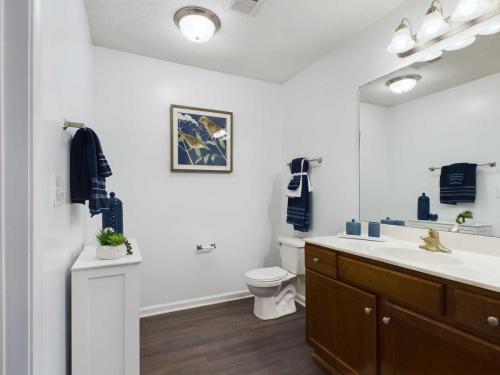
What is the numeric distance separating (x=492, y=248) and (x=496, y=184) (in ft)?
1.13

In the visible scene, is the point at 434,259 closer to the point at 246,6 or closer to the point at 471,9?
the point at 471,9

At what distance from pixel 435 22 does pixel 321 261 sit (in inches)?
62.9

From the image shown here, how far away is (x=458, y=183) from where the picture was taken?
1.61 meters

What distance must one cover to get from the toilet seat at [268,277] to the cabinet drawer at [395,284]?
892 mm

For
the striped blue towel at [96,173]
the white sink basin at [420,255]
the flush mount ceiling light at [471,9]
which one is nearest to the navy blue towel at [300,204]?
the white sink basin at [420,255]

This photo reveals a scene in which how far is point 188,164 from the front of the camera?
273 cm

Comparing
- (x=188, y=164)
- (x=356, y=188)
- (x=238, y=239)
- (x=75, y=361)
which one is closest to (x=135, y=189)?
(x=188, y=164)

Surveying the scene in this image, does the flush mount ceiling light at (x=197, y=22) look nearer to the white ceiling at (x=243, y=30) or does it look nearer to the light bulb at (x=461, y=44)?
the white ceiling at (x=243, y=30)

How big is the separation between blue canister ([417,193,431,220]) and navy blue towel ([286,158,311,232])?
102 cm

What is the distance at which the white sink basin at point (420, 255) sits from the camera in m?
1.44

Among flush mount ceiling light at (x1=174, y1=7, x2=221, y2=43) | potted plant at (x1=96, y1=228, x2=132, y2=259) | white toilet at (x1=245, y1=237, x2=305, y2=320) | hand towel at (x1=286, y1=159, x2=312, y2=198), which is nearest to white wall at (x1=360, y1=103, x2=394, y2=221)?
hand towel at (x1=286, y1=159, x2=312, y2=198)

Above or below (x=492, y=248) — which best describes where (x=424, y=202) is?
above

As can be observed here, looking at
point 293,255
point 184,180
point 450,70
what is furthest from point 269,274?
point 450,70

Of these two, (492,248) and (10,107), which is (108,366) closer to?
(10,107)
